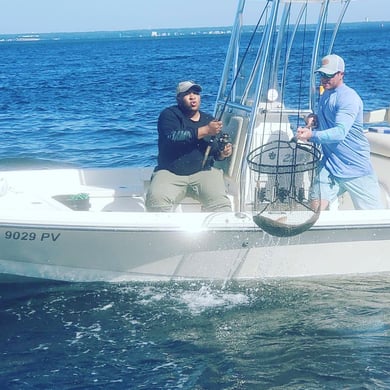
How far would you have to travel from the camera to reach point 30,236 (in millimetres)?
6859

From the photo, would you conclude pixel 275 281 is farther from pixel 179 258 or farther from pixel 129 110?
pixel 129 110

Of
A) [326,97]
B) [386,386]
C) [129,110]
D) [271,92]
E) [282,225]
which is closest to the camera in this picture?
[386,386]

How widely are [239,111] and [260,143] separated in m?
0.46

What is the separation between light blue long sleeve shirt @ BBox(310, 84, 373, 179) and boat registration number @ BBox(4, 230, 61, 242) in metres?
2.57

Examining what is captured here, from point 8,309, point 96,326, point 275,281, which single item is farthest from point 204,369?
point 8,309

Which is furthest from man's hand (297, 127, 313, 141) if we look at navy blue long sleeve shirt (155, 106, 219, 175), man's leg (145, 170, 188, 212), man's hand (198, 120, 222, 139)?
man's leg (145, 170, 188, 212)

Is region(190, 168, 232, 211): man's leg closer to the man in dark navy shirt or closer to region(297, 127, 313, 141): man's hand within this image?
the man in dark navy shirt

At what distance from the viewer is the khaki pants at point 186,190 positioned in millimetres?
7152

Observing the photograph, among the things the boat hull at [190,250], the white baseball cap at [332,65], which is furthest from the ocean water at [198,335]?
the white baseball cap at [332,65]

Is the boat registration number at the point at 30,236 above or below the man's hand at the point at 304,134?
below

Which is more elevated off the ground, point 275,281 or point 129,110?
point 275,281

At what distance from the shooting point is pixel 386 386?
5.54 metres

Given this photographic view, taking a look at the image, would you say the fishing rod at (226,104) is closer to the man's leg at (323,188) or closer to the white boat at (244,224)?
the white boat at (244,224)

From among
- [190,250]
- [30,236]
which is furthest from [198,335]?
[30,236]
